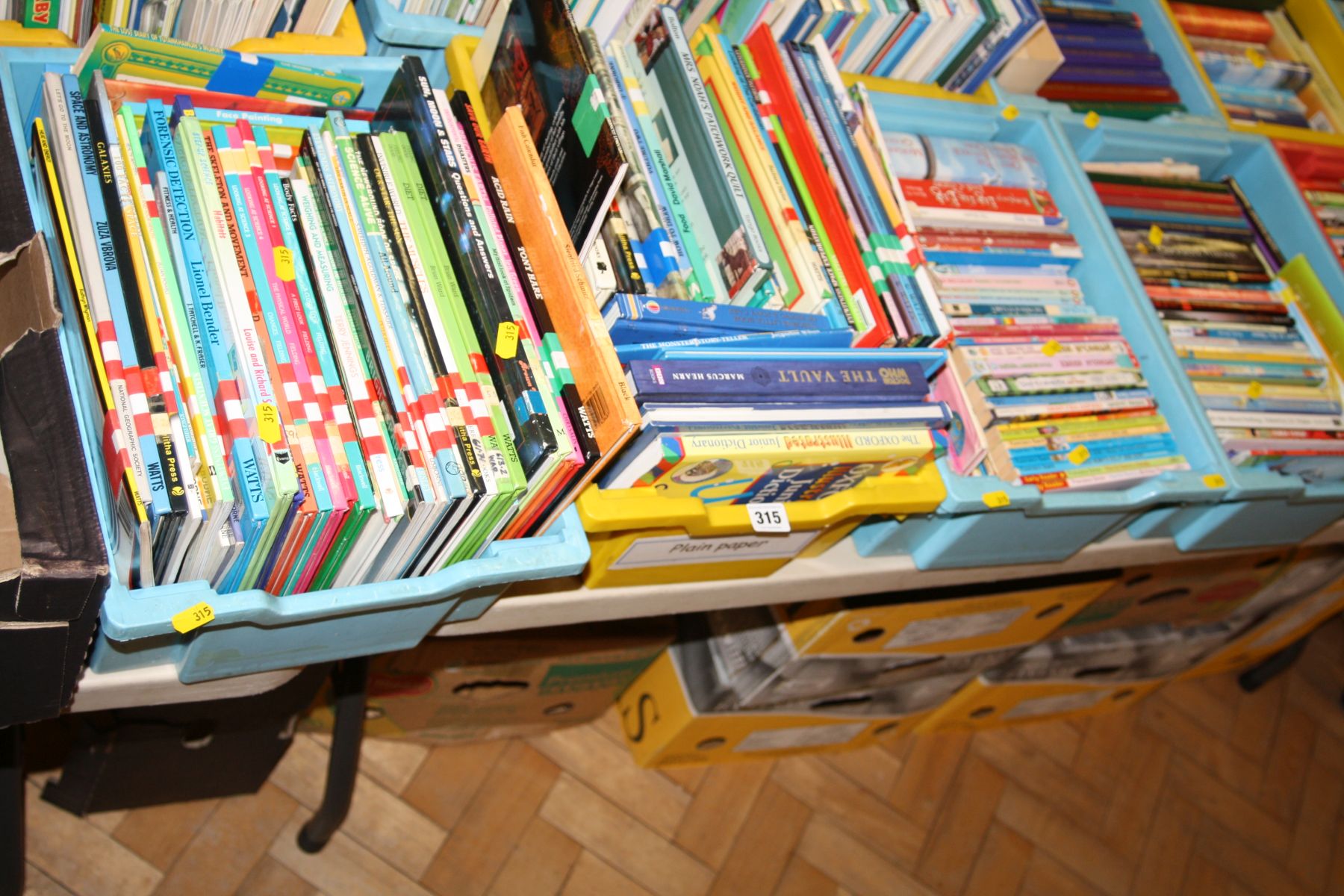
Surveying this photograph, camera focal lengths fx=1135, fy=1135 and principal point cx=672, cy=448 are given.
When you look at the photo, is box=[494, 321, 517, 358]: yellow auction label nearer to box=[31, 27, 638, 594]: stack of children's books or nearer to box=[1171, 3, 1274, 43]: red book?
box=[31, 27, 638, 594]: stack of children's books

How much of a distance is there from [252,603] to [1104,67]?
173cm

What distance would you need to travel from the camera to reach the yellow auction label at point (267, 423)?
1.04 m

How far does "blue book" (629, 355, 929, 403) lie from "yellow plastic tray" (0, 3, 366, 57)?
0.57 metres

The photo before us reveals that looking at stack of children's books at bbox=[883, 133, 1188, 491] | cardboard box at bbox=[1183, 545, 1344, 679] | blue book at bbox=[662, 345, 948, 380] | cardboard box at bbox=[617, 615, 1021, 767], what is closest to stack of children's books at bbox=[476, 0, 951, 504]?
blue book at bbox=[662, 345, 948, 380]

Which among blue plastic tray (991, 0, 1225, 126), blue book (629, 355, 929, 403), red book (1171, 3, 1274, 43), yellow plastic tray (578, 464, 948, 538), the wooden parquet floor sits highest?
red book (1171, 3, 1274, 43)

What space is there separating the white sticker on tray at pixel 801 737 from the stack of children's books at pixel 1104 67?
4.26 feet

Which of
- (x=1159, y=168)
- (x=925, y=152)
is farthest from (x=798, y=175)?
(x=1159, y=168)

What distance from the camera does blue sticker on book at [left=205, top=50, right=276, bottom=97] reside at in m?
1.24

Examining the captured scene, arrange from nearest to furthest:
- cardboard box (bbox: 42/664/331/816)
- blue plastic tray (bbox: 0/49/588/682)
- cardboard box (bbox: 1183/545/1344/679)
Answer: blue plastic tray (bbox: 0/49/588/682)
cardboard box (bbox: 42/664/331/816)
cardboard box (bbox: 1183/545/1344/679)

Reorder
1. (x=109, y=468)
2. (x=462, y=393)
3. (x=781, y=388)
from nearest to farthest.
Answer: (x=109, y=468), (x=462, y=393), (x=781, y=388)

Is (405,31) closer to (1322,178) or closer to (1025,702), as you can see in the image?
(1322,178)

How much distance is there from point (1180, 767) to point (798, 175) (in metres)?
1.96

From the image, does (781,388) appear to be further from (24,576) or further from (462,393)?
(24,576)

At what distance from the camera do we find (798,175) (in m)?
1.51
